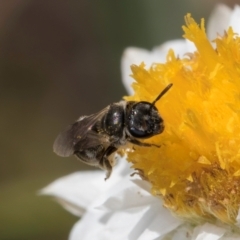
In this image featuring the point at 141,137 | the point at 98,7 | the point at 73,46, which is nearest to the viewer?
the point at 141,137

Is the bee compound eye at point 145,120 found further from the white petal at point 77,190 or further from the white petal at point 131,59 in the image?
the white petal at point 131,59

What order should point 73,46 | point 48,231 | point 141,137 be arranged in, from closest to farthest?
point 141,137
point 48,231
point 73,46

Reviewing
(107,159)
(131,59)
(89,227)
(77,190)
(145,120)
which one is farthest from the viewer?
(131,59)

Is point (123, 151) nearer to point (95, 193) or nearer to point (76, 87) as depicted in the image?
point (95, 193)

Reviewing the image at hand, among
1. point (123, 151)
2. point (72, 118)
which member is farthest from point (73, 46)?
point (123, 151)

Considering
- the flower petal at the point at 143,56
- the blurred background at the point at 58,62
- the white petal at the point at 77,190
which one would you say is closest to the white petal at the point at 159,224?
the white petal at the point at 77,190

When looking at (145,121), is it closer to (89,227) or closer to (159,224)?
(159,224)

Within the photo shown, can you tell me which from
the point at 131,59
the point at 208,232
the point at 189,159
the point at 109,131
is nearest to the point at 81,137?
the point at 109,131

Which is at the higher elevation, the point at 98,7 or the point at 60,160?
the point at 98,7
